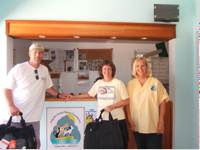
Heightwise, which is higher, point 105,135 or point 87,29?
point 87,29

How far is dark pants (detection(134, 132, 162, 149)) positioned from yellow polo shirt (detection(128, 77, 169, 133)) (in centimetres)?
6

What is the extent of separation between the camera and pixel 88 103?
12.0 ft

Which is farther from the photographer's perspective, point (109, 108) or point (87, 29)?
point (87, 29)

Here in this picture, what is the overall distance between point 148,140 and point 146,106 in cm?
37

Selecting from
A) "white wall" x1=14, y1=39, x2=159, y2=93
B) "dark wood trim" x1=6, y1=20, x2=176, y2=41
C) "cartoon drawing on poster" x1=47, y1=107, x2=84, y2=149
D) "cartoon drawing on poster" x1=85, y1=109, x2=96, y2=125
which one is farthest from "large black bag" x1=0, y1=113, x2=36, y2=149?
"white wall" x1=14, y1=39, x2=159, y2=93

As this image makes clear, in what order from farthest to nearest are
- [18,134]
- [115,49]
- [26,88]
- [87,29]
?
[115,49] < [87,29] < [26,88] < [18,134]

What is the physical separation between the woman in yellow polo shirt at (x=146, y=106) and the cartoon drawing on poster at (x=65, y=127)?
3.02 feet

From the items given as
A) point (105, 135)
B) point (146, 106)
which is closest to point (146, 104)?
point (146, 106)

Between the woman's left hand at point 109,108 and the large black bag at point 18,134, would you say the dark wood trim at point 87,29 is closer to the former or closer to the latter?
the woman's left hand at point 109,108

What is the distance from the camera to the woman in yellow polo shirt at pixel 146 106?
2.91 meters

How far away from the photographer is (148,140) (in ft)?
9.73

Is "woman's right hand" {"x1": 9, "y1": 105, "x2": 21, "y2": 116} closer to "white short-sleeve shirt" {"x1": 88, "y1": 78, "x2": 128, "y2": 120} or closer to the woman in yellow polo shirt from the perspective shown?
"white short-sleeve shirt" {"x1": 88, "y1": 78, "x2": 128, "y2": 120}

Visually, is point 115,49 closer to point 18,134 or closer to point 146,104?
point 146,104

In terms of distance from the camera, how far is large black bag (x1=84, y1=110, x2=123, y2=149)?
2.96m
